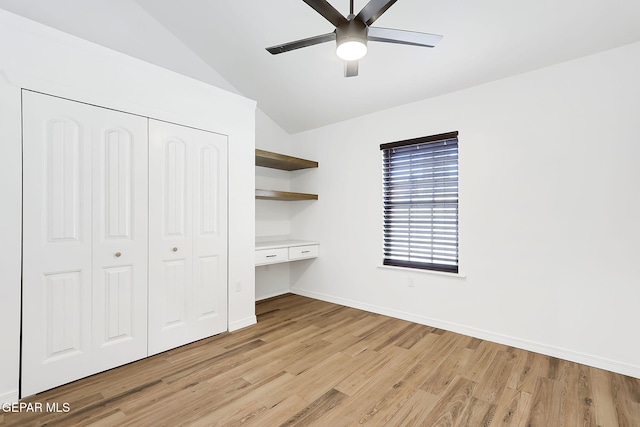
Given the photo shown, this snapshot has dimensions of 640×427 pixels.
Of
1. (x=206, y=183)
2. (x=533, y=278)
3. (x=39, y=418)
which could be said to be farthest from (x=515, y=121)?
(x=39, y=418)

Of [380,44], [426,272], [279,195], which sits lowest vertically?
[426,272]

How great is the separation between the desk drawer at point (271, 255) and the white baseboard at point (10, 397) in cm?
214

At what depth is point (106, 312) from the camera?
235cm

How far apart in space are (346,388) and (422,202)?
2.16 m

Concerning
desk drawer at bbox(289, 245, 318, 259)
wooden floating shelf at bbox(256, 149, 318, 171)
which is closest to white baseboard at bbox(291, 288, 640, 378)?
desk drawer at bbox(289, 245, 318, 259)

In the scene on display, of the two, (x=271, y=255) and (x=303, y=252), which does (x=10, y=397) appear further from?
(x=303, y=252)

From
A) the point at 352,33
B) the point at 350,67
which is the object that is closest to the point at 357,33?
the point at 352,33

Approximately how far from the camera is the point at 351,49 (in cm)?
193

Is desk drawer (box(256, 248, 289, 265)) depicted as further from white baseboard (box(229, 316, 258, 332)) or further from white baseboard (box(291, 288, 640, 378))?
white baseboard (box(291, 288, 640, 378))

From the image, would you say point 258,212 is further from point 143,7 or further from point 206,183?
point 143,7

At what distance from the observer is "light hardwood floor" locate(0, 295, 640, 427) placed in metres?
1.83

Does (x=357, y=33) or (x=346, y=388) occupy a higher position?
(x=357, y=33)

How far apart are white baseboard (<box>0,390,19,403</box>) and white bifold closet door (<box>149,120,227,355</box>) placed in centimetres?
83

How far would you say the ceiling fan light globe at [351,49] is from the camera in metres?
1.88
